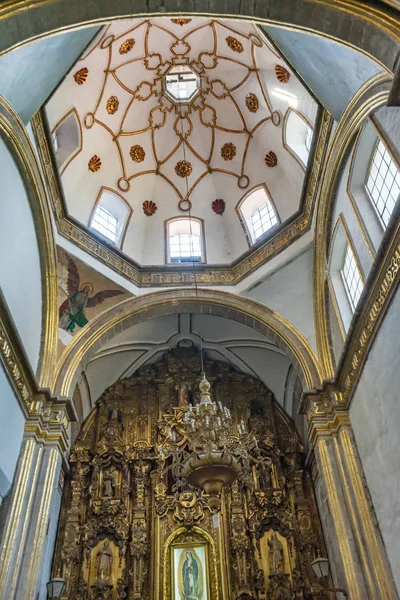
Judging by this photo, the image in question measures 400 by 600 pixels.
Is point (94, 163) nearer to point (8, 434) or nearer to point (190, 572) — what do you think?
point (8, 434)

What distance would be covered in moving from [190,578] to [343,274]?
26.7 ft

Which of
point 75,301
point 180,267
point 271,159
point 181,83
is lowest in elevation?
point 75,301

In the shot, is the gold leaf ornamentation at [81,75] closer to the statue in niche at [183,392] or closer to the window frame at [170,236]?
the window frame at [170,236]

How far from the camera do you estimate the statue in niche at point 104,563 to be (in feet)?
38.4

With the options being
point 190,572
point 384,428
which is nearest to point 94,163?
point 384,428

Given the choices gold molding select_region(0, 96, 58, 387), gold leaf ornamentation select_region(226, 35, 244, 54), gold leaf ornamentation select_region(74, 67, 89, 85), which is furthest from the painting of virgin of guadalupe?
gold leaf ornamentation select_region(226, 35, 244, 54)

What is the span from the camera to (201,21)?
13094 millimetres

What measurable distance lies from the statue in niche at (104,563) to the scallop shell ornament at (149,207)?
917cm

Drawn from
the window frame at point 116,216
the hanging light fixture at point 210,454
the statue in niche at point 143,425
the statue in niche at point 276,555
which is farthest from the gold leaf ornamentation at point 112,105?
the statue in niche at point 276,555

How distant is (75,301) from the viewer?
40.6 ft

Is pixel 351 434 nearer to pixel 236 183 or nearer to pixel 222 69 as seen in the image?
pixel 236 183

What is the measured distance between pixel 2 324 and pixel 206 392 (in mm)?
3880

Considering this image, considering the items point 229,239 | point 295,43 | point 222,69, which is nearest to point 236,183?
point 229,239

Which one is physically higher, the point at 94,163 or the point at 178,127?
the point at 178,127
